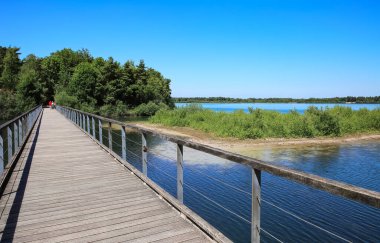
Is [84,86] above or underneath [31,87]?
above

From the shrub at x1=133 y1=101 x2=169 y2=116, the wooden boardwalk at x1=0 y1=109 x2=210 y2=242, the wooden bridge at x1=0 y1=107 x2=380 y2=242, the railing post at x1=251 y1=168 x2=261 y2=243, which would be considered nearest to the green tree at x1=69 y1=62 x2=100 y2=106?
the shrub at x1=133 y1=101 x2=169 y2=116

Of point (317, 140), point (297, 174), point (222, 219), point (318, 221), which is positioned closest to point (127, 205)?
point (297, 174)

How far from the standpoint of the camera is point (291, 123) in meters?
28.2

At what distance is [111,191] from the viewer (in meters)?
5.52

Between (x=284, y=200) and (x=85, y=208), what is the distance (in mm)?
6701

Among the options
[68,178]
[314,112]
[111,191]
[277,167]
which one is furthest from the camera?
[314,112]

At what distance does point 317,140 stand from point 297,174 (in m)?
24.8

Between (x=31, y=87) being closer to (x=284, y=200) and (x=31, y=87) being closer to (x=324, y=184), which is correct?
(x=284, y=200)

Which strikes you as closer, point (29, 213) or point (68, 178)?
point (29, 213)

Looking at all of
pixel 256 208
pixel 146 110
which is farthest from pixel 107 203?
pixel 146 110

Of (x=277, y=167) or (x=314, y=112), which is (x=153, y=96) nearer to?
(x=314, y=112)

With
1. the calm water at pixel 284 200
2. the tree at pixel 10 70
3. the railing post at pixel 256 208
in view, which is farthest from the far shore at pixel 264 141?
the tree at pixel 10 70

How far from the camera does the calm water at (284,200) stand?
7.58 meters

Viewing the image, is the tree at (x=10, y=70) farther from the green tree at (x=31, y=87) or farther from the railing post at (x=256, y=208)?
the railing post at (x=256, y=208)
